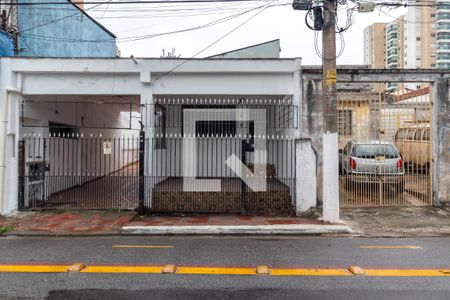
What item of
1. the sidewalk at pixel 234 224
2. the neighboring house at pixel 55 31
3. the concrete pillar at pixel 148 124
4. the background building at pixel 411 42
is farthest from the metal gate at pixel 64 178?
the background building at pixel 411 42

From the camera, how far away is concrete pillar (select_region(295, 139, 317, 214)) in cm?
902

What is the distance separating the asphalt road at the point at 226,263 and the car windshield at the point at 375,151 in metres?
3.34

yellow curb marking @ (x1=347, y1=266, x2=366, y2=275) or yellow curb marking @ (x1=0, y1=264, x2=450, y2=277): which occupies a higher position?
yellow curb marking @ (x1=347, y1=266, x2=366, y2=275)

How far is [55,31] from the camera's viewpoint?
13.5m

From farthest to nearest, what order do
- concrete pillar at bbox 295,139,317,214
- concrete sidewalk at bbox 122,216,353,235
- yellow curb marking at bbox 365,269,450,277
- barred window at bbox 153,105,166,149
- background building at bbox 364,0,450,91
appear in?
background building at bbox 364,0,450,91 → barred window at bbox 153,105,166,149 → concrete pillar at bbox 295,139,317,214 → concrete sidewalk at bbox 122,216,353,235 → yellow curb marking at bbox 365,269,450,277

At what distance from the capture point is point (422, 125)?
10.5 metres

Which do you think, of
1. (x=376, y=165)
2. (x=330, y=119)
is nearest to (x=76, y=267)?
(x=330, y=119)

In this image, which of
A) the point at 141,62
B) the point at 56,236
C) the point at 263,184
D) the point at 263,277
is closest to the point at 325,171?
the point at 263,184

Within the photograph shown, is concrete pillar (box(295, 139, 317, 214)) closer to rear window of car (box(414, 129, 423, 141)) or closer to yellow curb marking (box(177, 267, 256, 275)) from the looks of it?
rear window of car (box(414, 129, 423, 141))

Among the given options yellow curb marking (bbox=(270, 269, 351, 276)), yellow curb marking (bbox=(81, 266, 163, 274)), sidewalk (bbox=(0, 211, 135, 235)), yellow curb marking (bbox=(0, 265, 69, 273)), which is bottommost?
yellow curb marking (bbox=(0, 265, 69, 273))

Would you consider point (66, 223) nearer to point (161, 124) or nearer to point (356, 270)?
point (161, 124)

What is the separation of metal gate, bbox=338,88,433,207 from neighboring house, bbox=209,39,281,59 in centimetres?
459

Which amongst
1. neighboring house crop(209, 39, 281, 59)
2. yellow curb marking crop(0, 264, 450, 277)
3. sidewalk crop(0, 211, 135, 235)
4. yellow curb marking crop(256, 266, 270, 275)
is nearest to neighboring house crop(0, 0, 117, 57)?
sidewalk crop(0, 211, 135, 235)

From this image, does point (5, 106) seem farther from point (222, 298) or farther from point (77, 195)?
point (222, 298)
